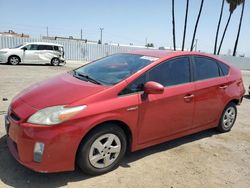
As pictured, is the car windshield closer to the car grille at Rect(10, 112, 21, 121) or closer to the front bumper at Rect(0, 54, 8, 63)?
the car grille at Rect(10, 112, 21, 121)

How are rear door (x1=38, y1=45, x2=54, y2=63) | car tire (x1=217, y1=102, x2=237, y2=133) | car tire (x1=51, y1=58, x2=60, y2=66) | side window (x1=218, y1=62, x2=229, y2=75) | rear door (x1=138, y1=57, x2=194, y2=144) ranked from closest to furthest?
rear door (x1=138, y1=57, x2=194, y2=144) < side window (x1=218, y1=62, x2=229, y2=75) < car tire (x1=217, y1=102, x2=237, y2=133) < rear door (x1=38, y1=45, x2=54, y2=63) < car tire (x1=51, y1=58, x2=60, y2=66)

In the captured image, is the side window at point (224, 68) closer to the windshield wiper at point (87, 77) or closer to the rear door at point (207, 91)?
the rear door at point (207, 91)

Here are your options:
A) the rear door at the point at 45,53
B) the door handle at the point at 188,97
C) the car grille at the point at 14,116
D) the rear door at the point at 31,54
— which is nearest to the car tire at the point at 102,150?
the car grille at the point at 14,116

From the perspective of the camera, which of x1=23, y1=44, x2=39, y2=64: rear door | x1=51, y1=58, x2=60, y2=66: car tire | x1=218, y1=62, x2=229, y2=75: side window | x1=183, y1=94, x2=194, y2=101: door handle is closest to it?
x1=183, y1=94, x2=194, y2=101: door handle

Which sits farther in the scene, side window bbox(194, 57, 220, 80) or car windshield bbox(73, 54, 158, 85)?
side window bbox(194, 57, 220, 80)

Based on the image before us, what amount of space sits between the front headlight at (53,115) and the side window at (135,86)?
0.66 meters

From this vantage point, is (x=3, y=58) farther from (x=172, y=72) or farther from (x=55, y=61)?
(x=172, y=72)

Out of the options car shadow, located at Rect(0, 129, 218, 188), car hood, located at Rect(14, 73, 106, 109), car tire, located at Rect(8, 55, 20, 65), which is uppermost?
car hood, located at Rect(14, 73, 106, 109)

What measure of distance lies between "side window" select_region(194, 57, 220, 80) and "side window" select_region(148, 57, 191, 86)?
Answer: 249 millimetres

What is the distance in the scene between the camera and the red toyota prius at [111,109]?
9.82 ft

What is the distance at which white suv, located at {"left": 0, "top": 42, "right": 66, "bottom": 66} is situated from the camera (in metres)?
17.0

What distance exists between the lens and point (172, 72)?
4125mm

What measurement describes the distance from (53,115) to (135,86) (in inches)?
46.3

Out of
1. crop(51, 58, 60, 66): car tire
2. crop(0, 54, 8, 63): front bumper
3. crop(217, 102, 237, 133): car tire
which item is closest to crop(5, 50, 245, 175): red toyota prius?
crop(217, 102, 237, 133): car tire
